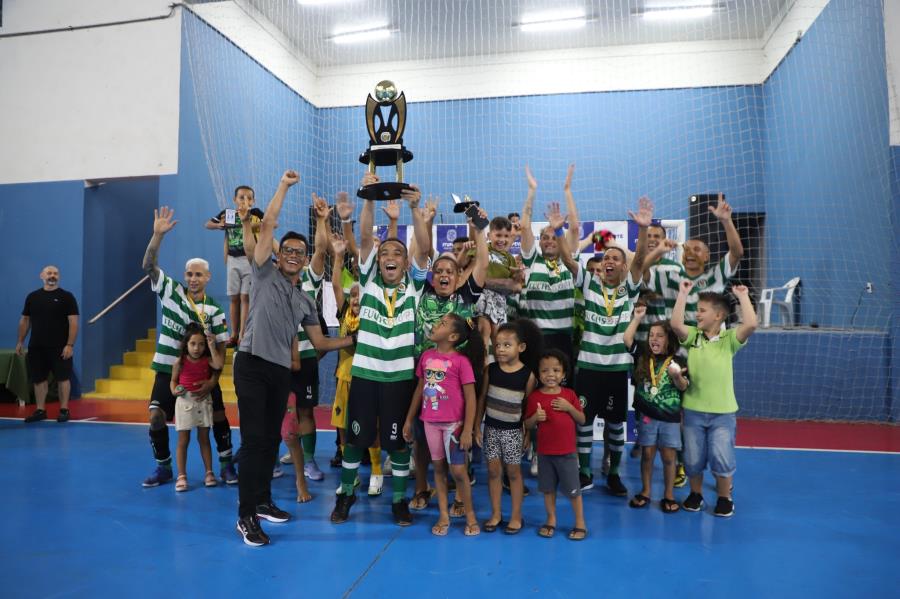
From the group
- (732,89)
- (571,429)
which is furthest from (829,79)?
(571,429)

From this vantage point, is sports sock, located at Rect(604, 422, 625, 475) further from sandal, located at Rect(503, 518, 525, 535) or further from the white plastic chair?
the white plastic chair

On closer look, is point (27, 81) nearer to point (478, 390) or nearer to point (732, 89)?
point (478, 390)

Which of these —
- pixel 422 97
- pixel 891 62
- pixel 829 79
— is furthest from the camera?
pixel 422 97

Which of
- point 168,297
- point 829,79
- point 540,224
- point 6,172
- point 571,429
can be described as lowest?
point 571,429

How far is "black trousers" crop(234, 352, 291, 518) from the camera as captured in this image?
309cm

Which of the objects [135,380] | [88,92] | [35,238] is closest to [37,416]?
[135,380]

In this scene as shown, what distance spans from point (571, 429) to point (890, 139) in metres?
5.79

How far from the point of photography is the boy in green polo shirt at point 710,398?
11.4 ft

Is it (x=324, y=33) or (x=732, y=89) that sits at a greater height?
(x=324, y=33)

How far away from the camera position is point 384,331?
3.29 metres

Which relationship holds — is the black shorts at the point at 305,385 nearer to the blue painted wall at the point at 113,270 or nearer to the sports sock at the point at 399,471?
the sports sock at the point at 399,471

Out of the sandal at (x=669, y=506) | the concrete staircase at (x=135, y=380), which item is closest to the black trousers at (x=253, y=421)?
the sandal at (x=669, y=506)

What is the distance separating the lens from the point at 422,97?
9484mm

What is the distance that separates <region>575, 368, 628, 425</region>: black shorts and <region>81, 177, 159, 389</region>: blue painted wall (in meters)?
7.47
